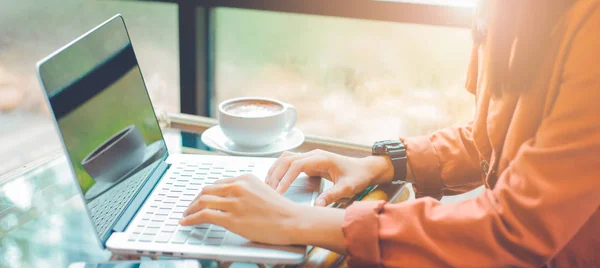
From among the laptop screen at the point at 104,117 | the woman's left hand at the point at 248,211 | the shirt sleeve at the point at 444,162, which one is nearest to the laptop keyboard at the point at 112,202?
the laptop screen at the point at 104,117

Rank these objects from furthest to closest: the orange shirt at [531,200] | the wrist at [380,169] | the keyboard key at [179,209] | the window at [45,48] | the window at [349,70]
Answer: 1. the window at [45,48]
2. the window at [349,70]
3. the wrist at [380,169]
4. the keyboard key at [179,209]
5. the orange shirt at [531,200]

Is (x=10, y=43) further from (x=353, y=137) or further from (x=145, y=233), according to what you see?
(x=145, y=233)

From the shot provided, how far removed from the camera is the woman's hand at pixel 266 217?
0.66 meters

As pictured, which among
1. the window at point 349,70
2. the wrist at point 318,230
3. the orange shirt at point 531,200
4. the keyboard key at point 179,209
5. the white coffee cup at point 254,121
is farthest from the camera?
the window at point 349,70

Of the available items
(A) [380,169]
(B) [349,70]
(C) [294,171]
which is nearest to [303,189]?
(C) [294,171]

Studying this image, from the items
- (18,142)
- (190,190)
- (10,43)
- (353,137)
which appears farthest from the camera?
(18,142)

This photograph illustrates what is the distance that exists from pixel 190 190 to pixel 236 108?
0.92 ft

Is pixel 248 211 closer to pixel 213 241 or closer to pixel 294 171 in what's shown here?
pixel 213 241

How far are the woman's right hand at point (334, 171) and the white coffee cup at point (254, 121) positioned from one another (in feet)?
0.47

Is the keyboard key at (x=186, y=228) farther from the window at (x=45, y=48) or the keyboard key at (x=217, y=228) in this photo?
the window at (x=45, y=48)

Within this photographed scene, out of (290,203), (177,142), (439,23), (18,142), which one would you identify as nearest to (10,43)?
(18,142)

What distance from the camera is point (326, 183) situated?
876mm

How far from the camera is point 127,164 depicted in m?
0.82

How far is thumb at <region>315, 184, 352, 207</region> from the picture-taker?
0.78m
